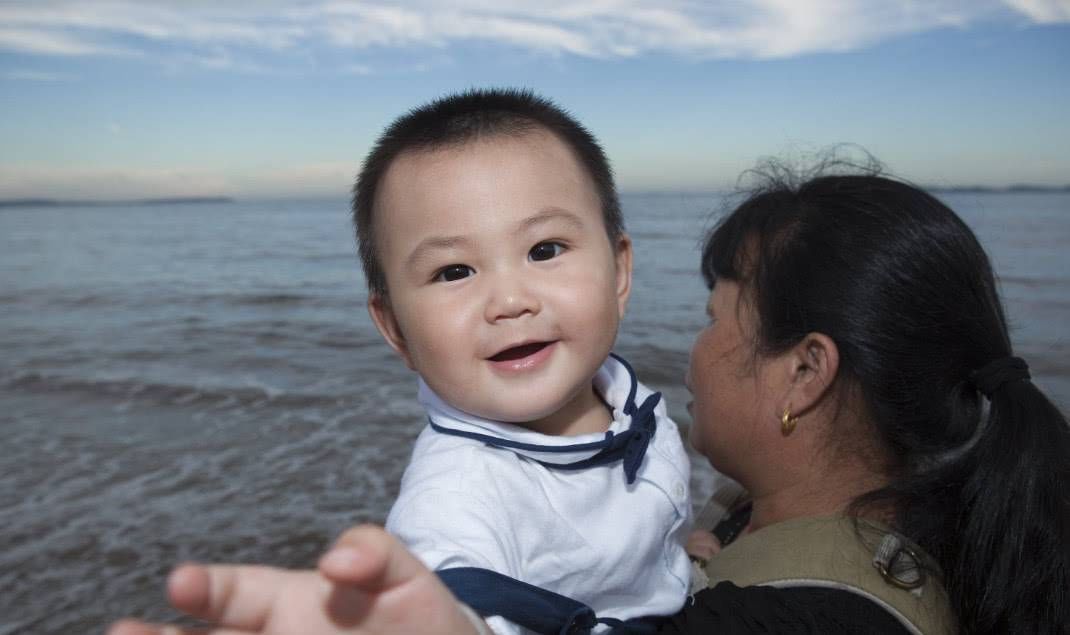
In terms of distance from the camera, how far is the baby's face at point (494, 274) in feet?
5.34

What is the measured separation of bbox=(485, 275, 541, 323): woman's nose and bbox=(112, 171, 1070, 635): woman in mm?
763

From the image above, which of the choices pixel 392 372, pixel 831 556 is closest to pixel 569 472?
pixel 831 556

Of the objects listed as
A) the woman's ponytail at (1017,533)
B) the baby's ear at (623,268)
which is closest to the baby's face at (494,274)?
the baby's ear at (623,268)

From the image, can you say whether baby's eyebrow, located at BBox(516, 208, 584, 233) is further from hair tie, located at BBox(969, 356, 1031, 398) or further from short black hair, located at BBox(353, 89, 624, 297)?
hair tie, located at BBox(969, 356, 1031, 398)

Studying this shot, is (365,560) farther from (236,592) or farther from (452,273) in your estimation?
(452,273)

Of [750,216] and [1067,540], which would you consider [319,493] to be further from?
[1067,540]

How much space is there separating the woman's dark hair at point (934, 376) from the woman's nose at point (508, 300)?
2.73ft

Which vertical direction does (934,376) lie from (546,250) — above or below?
below

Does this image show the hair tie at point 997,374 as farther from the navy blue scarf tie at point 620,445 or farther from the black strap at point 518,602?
the black strap at point 518,602

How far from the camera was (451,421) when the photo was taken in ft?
5.43

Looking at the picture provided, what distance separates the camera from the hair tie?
1934mm

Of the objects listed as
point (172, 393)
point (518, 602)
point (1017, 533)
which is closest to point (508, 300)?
point (518, 602)

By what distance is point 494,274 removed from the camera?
5.36 feet

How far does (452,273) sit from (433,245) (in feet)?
0.23
